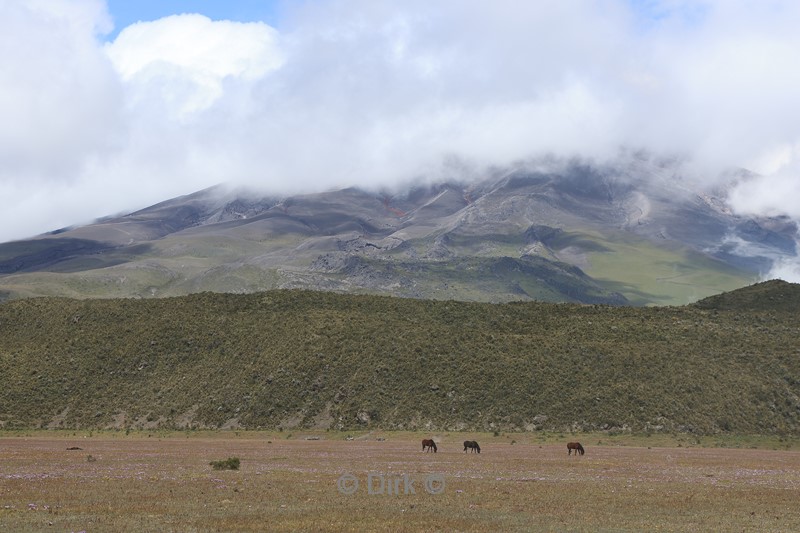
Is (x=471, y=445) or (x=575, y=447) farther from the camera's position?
(x=471, y=445)

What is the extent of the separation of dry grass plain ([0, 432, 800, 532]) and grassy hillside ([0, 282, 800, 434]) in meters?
26.5

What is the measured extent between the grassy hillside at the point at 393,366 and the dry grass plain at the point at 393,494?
2649cm

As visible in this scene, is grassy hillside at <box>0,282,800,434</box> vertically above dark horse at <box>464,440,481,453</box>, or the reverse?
grassy hillside at <box>0,282,800,434</box>

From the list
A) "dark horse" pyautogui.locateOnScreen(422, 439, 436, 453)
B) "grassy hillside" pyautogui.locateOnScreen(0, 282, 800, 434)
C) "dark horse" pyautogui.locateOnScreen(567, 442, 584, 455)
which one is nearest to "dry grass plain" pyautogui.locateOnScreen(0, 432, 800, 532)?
"dark horse" pyautogui.locateOnScreen(422, 439, 436, 453)

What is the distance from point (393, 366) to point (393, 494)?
6503cm

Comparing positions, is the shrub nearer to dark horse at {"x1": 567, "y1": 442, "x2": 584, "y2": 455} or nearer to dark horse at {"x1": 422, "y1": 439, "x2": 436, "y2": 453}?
dark horse at {"x1": 422, "y1": 439, "x2": 436, "y2": 453}

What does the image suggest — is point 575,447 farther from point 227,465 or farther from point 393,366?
point 393,366

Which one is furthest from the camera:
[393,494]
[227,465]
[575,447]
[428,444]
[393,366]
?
[393,366]

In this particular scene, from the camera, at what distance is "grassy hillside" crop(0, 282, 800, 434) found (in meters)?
94.2

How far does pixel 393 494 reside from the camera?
38.1m

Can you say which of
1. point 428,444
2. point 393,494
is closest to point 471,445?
point 428,444

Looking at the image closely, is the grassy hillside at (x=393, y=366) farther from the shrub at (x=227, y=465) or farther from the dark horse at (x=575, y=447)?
the shrub at (x=227, y=465)

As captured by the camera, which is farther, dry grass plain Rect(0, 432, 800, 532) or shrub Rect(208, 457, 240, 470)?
shrub Rect(208, 457, 240, 470)

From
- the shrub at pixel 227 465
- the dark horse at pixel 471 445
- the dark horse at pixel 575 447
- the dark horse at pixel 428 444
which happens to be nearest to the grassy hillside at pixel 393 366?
the dark horse at pixel 575 447
